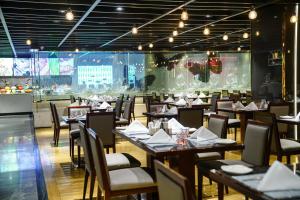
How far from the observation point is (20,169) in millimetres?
5934

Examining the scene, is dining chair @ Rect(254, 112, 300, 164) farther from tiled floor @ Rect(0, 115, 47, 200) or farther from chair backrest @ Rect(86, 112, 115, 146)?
tiled floor @ Rect(0, 115, 47, 200)

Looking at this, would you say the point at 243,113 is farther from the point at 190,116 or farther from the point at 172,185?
the point at 172,185

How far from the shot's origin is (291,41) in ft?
23.8

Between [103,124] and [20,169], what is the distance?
1626 mm

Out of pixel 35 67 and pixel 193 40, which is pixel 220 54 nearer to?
pixel 193 40

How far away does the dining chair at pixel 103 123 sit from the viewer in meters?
5.46

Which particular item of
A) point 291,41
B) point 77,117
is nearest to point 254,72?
point 291,41

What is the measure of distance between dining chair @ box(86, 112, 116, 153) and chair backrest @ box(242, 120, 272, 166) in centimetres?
244

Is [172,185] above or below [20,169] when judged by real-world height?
above

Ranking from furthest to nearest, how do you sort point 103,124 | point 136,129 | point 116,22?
point 116,22
point 103,124
point 136,129

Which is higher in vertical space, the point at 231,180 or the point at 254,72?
the point at 254,72

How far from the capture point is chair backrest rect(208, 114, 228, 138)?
4.01 meters

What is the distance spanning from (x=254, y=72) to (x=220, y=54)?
26.5ft

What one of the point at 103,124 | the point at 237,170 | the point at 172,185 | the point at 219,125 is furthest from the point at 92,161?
the point at 172,185
